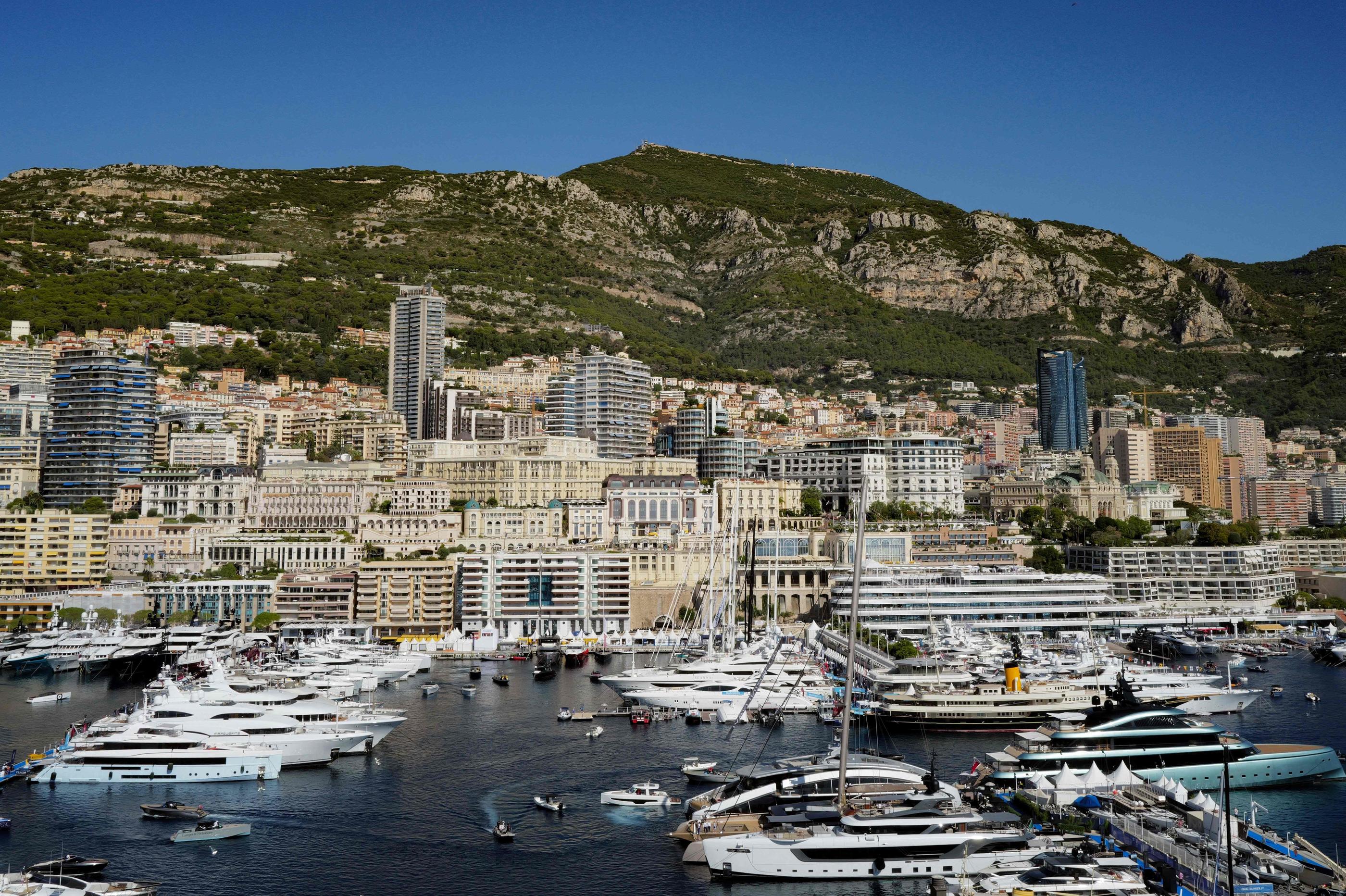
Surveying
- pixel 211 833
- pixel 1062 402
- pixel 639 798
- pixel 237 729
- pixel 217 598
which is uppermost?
pixel 1062 402

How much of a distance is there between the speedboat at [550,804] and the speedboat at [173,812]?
33.4 ft

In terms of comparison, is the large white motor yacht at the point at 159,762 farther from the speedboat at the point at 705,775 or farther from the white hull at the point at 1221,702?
the white hull at the point at 1221,702

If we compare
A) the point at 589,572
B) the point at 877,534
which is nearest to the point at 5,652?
the point at 589,572

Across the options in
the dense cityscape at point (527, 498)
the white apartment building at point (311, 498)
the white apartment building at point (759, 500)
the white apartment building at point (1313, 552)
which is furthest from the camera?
the white apartment building at point (1313, 552)

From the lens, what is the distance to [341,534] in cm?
9925

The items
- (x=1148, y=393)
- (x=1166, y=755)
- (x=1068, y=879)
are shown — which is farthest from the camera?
(x=1148, y=393)

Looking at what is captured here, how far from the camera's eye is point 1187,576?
98.3m

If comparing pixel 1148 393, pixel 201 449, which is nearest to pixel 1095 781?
pixel 201 449

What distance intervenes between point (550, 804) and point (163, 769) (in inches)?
573

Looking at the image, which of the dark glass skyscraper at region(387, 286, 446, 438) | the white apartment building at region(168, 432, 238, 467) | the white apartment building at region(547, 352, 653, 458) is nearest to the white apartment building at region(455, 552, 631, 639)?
the white apartment building at region(547, 352, 653, 458)

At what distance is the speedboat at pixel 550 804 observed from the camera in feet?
132

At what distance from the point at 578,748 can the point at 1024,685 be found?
62.8 feet

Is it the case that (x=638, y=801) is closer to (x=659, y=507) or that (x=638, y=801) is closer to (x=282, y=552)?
(x=659, y=507)

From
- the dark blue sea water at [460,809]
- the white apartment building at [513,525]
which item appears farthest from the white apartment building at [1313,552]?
the white apartment building at [513,525]
